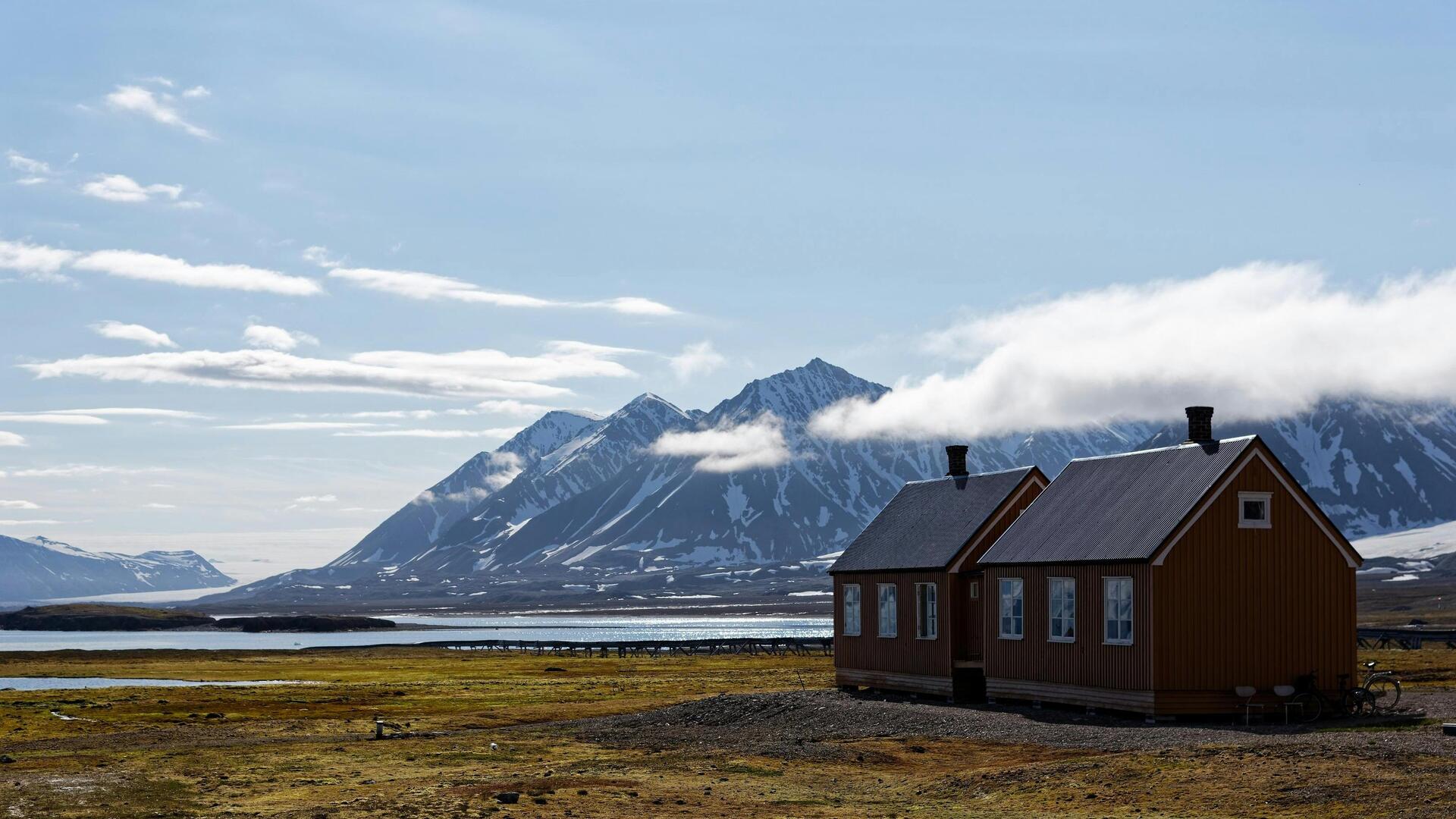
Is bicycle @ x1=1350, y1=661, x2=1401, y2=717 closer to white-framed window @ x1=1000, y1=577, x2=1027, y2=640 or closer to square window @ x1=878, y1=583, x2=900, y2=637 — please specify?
white-framed window @ x1=1000, y1=577, x2=1027, y2=640

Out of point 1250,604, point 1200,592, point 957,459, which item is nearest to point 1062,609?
point 1200,592

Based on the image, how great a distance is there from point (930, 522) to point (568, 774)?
1041 inches

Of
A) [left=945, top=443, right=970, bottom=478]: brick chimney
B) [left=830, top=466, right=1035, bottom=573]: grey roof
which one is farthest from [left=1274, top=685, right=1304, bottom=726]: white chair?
[left=945, top=443, right=970, bottom=478]: brick chimney

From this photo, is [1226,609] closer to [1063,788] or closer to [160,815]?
[1063,788]

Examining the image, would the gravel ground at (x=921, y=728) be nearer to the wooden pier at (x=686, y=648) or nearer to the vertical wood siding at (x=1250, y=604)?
the vertical wood siding at (x=1250, y=604)

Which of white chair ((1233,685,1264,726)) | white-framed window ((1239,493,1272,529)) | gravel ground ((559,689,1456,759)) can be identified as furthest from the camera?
white-framed window ((1239,493,1272,529))

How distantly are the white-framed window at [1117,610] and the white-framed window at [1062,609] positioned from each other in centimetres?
159

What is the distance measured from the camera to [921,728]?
149ft

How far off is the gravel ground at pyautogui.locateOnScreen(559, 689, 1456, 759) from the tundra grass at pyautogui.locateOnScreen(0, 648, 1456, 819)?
124 cm

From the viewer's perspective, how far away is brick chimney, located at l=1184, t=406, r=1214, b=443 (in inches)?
1944

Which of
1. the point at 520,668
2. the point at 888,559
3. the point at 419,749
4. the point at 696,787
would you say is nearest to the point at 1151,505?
the point at 888,559

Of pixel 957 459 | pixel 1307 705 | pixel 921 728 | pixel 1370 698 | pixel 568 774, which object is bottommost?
pixel 921 728

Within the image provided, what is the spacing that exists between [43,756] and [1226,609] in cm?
3312

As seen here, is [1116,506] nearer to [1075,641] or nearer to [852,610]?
[1075,641]
